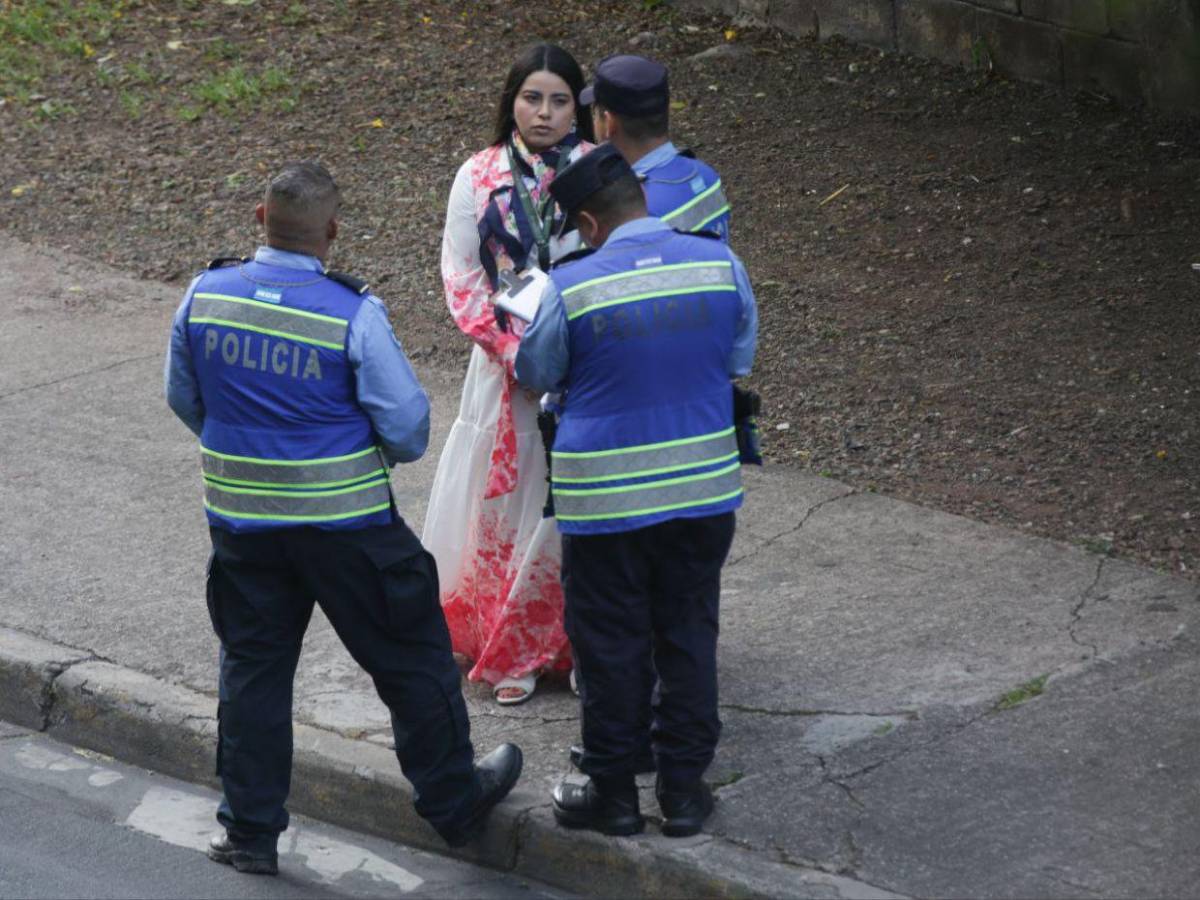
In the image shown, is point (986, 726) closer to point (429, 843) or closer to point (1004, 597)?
point (1004, 597)

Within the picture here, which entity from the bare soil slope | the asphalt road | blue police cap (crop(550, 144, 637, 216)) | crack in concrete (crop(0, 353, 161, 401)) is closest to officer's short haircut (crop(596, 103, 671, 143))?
blue police cap (crop(550, 144, 637, 216))

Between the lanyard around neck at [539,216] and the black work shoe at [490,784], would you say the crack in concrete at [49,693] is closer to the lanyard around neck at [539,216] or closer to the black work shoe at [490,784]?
the black work shoe at [490,784]

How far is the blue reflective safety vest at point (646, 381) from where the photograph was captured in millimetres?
4422

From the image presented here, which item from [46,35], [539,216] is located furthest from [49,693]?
[46,35]

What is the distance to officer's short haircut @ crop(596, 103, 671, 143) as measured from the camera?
192 inches

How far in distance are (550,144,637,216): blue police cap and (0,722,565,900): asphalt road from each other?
1.75 metres

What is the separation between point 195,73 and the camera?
12.1 meters

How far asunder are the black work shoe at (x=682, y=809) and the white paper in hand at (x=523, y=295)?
3.96 feet

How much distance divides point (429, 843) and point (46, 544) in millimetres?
2350

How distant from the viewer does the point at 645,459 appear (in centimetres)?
449

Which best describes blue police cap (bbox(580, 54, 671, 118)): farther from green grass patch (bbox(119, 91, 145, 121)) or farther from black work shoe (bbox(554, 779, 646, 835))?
green grass patch (bbox(119, 91, 145, 121))

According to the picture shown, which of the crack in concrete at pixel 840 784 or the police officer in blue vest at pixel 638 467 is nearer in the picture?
the police officer in blue vest at pixel 638 467

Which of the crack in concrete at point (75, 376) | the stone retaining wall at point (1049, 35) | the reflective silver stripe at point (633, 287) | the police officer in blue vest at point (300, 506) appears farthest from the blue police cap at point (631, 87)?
the stone retaining wall at point (1049, 35)

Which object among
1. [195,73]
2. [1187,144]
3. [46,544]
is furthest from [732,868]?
[195,73]
